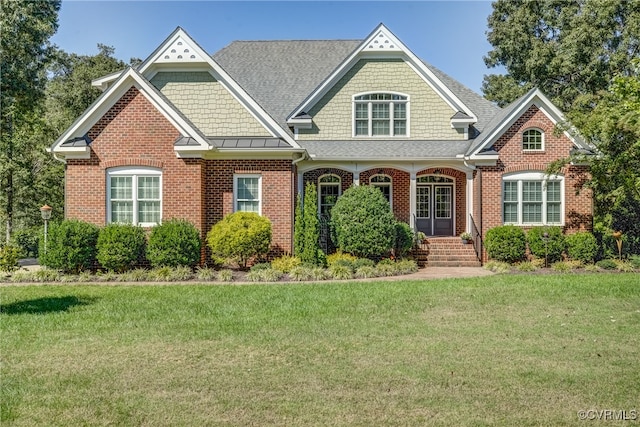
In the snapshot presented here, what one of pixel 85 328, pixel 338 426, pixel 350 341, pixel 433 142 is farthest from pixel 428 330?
pixel 433 142

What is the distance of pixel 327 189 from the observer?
19.9 metres

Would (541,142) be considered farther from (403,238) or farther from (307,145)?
(307,145)

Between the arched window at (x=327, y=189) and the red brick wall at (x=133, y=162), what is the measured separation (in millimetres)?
5833

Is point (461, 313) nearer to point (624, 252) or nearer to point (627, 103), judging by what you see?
point (627, 103)

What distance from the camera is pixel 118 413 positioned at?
4527 mm

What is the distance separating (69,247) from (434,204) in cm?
1346

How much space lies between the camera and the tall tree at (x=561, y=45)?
25.5 m

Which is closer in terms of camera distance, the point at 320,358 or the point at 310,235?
the point at 320,358

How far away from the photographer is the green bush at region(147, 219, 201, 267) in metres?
14.3

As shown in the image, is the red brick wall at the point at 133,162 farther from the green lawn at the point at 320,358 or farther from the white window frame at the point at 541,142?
the white window frame at the point at 541,142

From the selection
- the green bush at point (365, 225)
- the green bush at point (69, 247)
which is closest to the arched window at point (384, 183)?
the green bush at point (365, 225)

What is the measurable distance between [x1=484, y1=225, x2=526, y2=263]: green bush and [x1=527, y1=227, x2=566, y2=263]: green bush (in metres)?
0.30

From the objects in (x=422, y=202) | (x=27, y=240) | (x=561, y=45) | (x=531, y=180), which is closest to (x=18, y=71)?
(x=27, y=240)

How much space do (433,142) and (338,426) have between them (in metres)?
16.1
